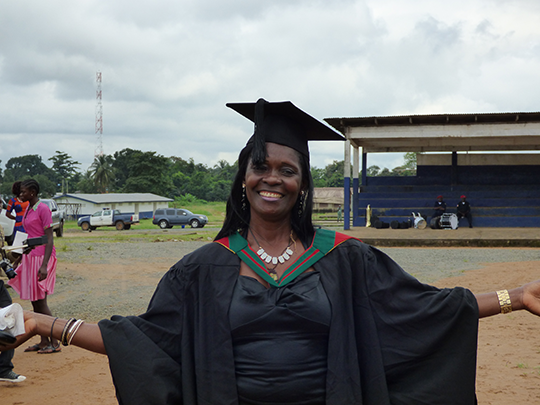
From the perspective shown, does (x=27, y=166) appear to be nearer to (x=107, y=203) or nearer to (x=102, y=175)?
(x=102, y=175)

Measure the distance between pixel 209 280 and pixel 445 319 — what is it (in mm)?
999

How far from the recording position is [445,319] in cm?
227

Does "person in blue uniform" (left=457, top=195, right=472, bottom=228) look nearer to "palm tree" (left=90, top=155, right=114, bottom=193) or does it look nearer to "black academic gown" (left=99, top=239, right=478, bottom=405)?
"black academic gown" (left=99, top=239, right=478, bottom=405)

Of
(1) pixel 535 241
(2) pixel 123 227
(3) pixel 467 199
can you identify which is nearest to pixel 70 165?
(2) pixel 123 227

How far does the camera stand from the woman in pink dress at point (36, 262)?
226 inches

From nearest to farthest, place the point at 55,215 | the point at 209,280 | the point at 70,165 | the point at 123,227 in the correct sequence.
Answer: the point at 209,280
the point at 55,215
the point at 123,227
the point at 70,165

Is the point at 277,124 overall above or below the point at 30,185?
above

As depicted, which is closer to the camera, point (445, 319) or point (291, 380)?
point (291, 380)

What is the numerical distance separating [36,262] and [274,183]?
14.4ft

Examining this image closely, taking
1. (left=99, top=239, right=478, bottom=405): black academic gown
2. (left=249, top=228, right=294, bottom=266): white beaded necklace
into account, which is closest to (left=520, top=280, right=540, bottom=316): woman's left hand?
(left=99, top=239, right=478, bottom=405): black academic gown

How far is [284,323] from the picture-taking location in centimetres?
210

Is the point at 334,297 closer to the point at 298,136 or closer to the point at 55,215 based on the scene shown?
the point at 298,136

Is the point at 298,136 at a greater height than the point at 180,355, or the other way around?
the point at 298,136

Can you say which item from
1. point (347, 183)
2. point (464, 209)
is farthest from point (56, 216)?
point (464, 209)
